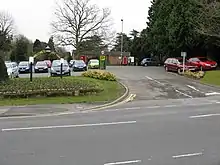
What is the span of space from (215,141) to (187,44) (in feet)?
119

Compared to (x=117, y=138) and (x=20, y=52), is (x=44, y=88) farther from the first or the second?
(x=20, y=52)

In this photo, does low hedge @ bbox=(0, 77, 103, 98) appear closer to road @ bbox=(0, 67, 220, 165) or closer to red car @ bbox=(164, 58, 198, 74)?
road @ bbox=(0, 67, 220, 165)

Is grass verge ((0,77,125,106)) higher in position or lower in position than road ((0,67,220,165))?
lower

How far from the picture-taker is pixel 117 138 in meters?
10.8

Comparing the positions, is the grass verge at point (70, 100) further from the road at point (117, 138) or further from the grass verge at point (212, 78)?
the grass verge at point (212, 78)

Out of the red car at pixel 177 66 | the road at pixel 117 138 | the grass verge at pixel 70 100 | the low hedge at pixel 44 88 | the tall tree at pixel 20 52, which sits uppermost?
the tall tree at pixel 20 52

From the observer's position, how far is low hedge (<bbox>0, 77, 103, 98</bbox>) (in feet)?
71.2

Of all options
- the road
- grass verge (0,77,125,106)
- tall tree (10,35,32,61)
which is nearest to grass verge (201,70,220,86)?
grass verge (0,77,125,106)

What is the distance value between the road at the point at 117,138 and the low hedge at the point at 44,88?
5.97 metres

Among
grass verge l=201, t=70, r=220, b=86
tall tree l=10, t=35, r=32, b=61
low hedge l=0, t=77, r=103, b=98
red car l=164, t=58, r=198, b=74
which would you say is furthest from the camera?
tall tree l=10, t=35, r=32, b=61

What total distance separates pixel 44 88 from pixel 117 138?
12361 millimetres

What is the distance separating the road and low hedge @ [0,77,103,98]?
5974mm

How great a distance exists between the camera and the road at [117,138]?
8.57 meters

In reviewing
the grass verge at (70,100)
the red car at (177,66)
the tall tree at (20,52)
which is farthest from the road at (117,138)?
the tall tree at (20,52)
